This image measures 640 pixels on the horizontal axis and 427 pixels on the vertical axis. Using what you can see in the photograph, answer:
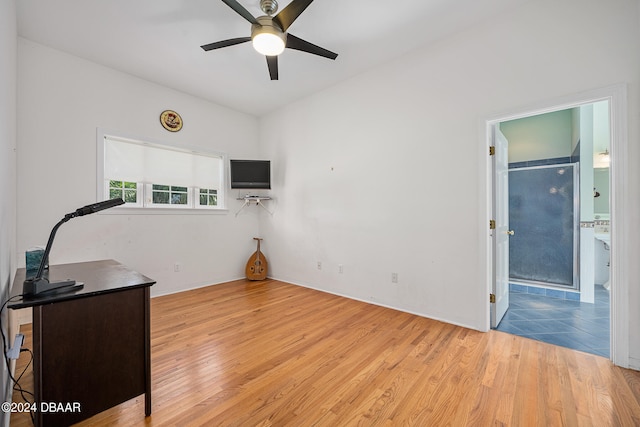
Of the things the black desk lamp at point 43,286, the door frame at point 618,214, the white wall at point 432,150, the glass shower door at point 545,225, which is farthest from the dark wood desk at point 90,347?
the glass shower door at point 545,225

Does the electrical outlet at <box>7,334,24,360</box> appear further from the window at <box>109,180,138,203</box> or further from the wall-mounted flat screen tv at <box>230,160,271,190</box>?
the wall-mounted flat screen tv at <box>230,160,271,190</box>

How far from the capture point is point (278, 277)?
4.61m

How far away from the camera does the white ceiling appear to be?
2.32 m

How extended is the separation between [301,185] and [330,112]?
1204 millimetres

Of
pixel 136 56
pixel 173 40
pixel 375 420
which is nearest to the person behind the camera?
pixel 375 420

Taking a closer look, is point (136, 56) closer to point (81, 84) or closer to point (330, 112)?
point (81, 84)

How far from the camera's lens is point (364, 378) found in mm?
1831

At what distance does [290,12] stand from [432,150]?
191 centimetres

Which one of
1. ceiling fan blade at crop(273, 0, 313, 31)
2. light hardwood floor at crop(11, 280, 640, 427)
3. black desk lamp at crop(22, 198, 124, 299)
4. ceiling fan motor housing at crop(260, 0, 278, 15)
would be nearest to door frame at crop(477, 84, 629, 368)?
light hardwood floor at crop(11, 280, 640, 427)

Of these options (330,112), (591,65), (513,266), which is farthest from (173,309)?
(513,266)

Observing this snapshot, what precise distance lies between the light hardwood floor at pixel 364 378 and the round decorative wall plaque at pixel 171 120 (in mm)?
2614

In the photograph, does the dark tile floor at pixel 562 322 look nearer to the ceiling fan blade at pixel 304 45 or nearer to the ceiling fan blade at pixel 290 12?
the ceiling fan blade at pixel 304 45

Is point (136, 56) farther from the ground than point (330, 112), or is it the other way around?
point (136, 56)

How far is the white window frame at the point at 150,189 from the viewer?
3.22m
